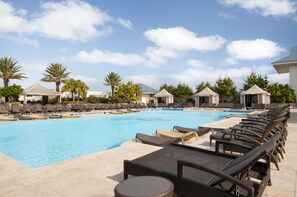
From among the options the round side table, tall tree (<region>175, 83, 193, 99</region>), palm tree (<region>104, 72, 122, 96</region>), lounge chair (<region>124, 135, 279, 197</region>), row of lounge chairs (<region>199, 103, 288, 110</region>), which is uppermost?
palm tree (<region>104, 72, 122, 96</region>)

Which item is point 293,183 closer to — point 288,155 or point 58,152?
point 288,155

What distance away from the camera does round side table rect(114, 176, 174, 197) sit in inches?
63.4

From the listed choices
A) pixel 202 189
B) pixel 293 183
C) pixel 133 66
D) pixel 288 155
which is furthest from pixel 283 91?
pixel 202 189

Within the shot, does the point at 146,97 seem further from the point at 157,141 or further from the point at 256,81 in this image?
the point at 157,141

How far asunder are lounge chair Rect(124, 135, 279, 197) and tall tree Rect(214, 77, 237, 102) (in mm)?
34285

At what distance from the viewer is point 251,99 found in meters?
35.1

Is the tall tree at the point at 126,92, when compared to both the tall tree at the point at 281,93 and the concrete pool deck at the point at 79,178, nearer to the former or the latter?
the tall tree at the point at 281,93

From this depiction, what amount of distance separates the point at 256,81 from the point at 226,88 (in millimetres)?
4492

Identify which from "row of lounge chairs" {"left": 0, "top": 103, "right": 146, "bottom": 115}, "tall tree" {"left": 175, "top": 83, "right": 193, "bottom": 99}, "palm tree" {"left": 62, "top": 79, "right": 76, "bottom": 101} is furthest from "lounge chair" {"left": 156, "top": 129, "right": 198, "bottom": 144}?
"tall tree" {"left": 175, "top": 83, "right": 193, "bottom": 99}

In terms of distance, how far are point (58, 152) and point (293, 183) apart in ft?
21.6

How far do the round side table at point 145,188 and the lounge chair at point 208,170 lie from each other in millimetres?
461

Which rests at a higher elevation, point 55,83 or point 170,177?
point 55,83

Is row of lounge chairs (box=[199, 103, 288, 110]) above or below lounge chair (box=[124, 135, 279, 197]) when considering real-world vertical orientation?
above

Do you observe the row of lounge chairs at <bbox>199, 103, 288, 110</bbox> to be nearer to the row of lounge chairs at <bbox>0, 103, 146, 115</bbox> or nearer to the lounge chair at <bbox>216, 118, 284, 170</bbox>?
the row of lounge chairs at <bbox>0, 103, 146, 115</bbox>
